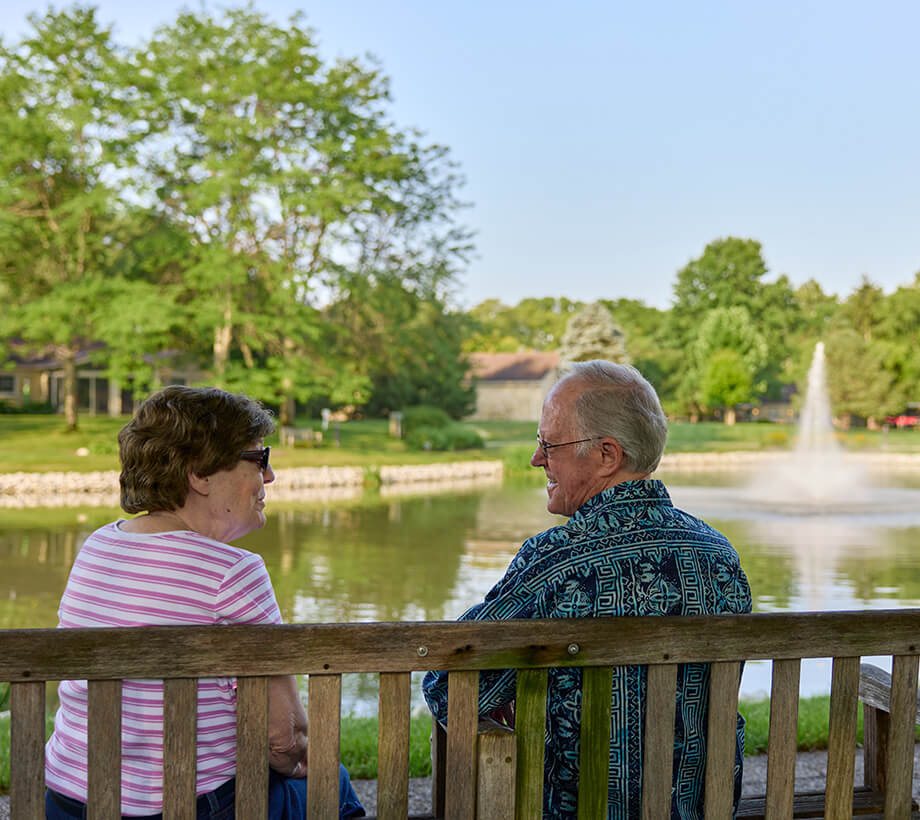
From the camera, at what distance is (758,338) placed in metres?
54.1

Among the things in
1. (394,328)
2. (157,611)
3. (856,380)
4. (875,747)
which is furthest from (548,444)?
(856,380)

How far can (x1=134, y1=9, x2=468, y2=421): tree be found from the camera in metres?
27.9

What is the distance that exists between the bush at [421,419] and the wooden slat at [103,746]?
3111 centimetres

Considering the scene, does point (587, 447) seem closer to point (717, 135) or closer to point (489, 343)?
point (717, 135)

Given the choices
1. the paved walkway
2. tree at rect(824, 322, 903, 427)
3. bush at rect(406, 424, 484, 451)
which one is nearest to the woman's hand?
the paved walkway

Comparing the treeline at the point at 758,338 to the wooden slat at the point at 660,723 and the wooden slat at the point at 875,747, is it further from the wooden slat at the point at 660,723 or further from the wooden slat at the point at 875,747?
the wooden slat at the point at 660,723

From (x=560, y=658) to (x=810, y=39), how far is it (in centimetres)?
5757

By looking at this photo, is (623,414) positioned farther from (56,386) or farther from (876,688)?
(56,386)

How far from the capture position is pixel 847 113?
190ft

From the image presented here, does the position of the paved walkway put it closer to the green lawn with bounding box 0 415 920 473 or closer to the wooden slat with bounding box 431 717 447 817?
the wooden slat with bounding box 431 717 447 817

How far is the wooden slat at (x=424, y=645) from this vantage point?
5.29 feet

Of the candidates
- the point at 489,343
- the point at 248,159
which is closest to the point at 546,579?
the point at 248,159

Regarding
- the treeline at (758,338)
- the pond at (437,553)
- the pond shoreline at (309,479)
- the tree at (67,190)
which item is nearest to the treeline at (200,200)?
the tree at (67,190)

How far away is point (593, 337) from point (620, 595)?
3401 cm
